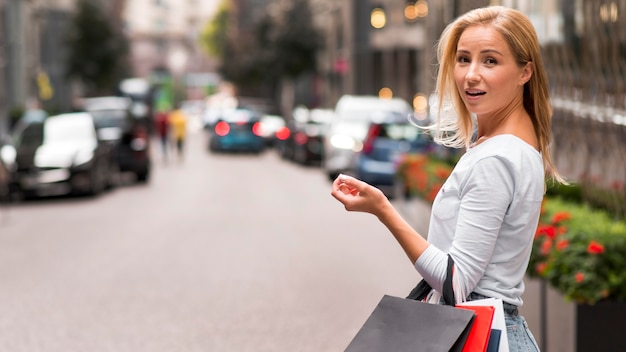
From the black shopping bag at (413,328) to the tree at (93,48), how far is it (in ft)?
189

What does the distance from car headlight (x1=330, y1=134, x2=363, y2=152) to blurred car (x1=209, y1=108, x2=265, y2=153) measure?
18.3 metres

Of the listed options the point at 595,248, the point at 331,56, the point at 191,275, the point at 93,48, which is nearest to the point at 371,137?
the point at 191,275

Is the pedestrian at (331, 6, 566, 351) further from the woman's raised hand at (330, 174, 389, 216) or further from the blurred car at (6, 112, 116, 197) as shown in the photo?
the blurred car at (6, 112, 116, 197)

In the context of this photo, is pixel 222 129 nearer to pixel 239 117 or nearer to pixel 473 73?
pixel 239 117

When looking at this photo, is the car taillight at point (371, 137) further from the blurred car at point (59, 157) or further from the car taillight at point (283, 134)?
the car taillight at point (283, 134)

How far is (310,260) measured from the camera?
1291 cm

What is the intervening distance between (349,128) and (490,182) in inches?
924

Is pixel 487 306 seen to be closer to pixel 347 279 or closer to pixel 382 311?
pixel 382 311

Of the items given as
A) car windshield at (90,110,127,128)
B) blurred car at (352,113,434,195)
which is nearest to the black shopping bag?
blurred car at (352,113,434,195)

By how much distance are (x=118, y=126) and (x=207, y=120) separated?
167 ft

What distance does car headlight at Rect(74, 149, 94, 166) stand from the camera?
874 inches

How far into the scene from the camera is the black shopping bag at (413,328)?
2.78 metres

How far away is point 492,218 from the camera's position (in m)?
2.87

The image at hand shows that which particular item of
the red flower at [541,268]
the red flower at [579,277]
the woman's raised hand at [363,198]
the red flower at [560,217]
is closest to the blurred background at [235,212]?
the red flower at [541,268]
